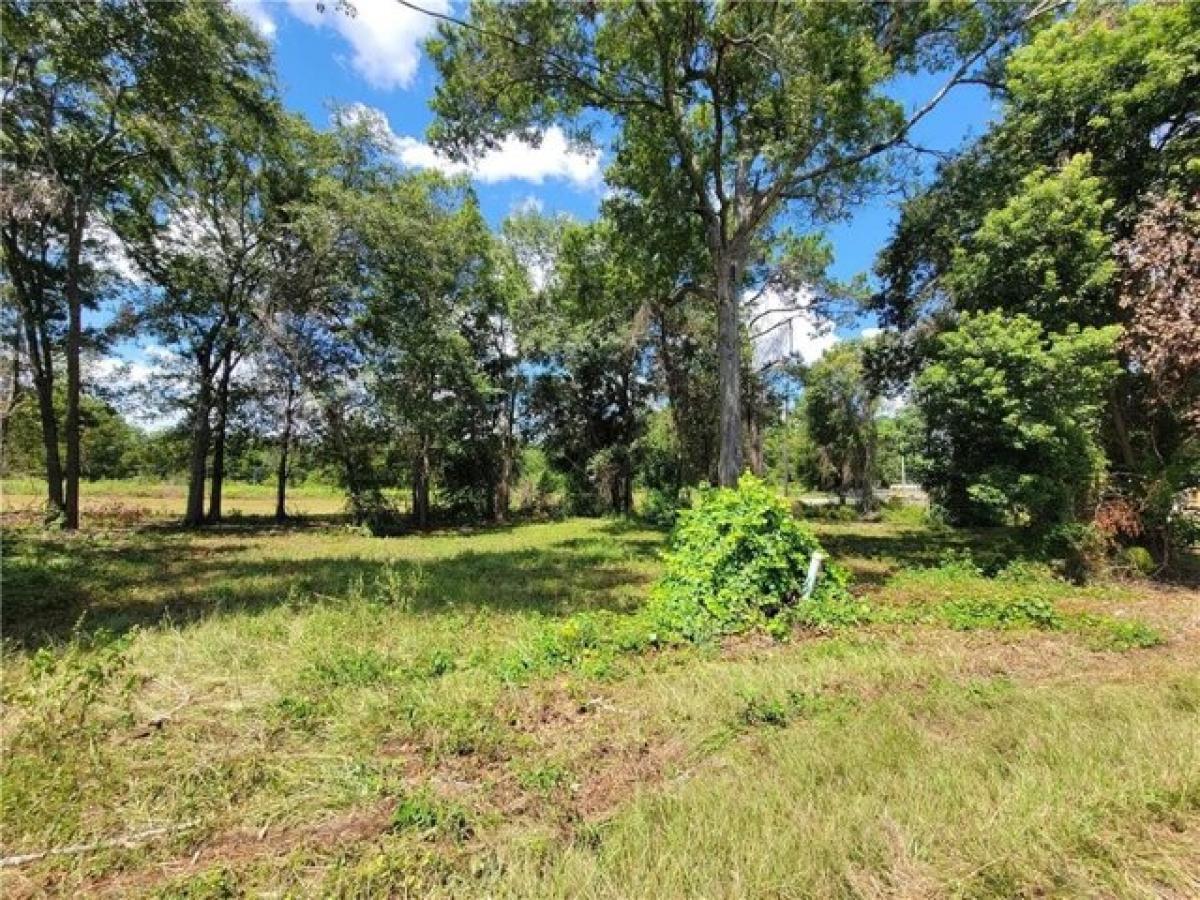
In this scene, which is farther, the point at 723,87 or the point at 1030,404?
the point at 723,87

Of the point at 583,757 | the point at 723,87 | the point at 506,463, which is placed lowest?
the point at 583,757

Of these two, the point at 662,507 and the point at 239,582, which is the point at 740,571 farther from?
the point at 662,507

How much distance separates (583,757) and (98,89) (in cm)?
1557

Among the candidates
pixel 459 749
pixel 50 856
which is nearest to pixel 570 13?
pixel 459 749

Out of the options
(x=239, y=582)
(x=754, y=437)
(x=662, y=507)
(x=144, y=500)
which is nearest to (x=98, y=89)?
(x=239, y=582)

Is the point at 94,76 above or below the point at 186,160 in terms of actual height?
below

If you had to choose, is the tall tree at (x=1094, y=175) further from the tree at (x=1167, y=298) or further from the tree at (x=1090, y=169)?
the tree at (x=1167, y=298)

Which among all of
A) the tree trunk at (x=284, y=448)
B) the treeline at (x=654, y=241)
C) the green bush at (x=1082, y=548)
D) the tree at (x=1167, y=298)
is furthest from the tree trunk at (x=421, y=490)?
the tree at (x=1167, y=298)

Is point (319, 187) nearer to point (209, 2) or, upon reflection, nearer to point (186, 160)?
point (186, 160)

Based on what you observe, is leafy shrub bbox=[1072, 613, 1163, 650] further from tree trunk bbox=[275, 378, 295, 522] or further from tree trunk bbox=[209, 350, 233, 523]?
tree trunk bbox=[209, 350, 233, 523]

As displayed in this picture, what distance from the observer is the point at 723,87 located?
1078 cm

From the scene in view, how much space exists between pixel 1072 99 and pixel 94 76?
15.2 metres

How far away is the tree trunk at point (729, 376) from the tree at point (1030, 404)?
11.7ft

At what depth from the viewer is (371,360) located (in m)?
18.0
